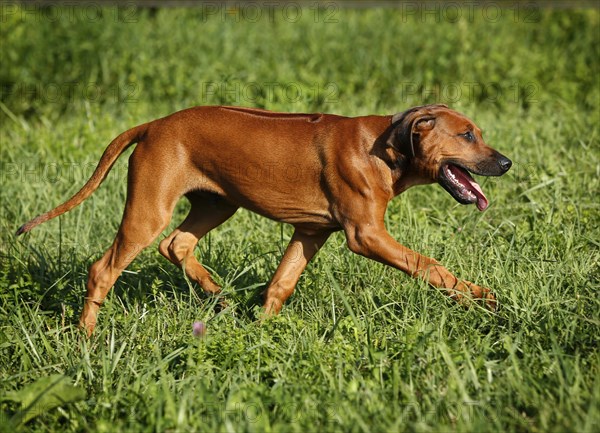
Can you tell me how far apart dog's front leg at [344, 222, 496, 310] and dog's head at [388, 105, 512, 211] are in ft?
1.27

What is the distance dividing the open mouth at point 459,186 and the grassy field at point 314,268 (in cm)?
51

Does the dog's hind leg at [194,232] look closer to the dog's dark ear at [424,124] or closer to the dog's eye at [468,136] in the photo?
the dog's dark ear at [424,124]

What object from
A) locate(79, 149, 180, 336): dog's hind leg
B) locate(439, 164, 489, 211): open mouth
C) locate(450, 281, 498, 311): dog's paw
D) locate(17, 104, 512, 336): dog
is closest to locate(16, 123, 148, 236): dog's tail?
locate(17, 104, 512, 336): dog

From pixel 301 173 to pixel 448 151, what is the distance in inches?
31.6

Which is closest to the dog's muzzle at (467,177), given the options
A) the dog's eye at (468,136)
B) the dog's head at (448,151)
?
the dog's head at (448,151)

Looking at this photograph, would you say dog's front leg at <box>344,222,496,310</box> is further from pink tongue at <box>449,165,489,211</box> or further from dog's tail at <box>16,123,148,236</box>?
dog's tail at <box>16,123,148,236</box>

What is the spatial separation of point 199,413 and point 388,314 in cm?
143

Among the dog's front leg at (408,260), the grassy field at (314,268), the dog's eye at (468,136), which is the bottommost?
the grassy field at (314,268)

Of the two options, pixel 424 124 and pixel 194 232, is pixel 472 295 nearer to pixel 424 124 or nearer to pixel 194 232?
pixel 424 124

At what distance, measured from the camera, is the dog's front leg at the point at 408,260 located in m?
4.67

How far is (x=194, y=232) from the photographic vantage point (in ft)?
18.4

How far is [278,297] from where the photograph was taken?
522 cm

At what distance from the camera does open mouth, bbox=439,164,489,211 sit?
4801 mm

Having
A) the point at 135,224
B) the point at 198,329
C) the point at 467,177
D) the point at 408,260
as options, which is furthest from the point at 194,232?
the point at 467,177
